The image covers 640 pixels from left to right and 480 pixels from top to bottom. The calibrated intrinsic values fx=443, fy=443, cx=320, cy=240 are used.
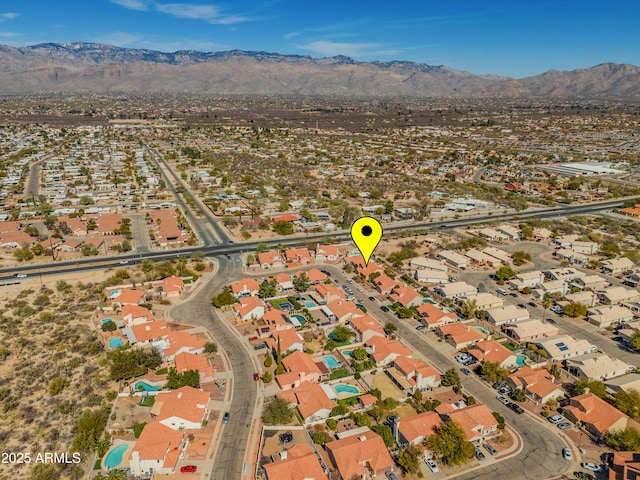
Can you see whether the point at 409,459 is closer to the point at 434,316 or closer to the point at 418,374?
the point at 418,374

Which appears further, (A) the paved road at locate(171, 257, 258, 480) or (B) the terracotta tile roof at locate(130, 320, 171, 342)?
(B) the terracotta tile roof at locate(130, 320, 171, 342)

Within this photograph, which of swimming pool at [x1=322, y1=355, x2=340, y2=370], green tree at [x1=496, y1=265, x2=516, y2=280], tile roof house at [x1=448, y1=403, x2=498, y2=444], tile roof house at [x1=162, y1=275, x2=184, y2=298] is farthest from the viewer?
green tree at [x1=496, y1=265, x2=516, y2=280]

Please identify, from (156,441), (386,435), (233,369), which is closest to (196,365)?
(233,369)

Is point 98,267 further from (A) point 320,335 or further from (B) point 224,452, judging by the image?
(B) point 224,452

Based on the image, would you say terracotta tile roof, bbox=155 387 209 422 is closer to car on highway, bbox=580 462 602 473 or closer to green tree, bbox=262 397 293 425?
green tree, bbox=262 397 293 425

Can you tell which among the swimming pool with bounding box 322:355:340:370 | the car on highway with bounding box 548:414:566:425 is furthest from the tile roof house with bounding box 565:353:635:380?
the swimming pool with bounding box 322:355:340:370

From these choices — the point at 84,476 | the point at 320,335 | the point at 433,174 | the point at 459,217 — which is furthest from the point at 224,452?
the point at 433,174

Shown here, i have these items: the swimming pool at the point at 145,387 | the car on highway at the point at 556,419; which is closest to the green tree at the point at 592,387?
the car on highway at the point at 556,419
